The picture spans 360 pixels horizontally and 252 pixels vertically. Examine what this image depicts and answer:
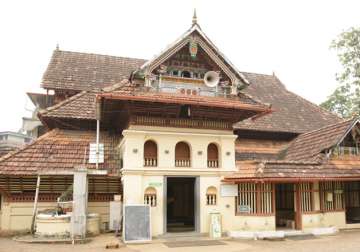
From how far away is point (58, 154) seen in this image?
15797mm

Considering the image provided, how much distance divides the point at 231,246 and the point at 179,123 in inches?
204

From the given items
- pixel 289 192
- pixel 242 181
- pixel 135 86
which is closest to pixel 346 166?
pixel 289 192

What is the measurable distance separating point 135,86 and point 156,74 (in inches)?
39.4

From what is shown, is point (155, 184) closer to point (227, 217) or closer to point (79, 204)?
point (79, 204)

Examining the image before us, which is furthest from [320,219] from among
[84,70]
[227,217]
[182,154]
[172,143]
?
[84,70]

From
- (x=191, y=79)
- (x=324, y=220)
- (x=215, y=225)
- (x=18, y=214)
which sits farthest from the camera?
(x=324, y=220)

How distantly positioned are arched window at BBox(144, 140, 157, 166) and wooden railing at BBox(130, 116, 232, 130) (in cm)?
83

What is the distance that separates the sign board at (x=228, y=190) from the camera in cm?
1470

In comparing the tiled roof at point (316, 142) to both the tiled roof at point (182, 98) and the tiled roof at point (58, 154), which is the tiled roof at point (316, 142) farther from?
the tiled roof at point (58, 154)

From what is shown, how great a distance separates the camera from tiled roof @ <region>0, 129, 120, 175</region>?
14812 millimetres

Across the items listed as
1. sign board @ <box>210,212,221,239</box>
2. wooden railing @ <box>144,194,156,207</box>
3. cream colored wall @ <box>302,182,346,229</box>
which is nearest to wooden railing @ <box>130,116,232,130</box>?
wooden railing @ <box>144,194,156,207</box>

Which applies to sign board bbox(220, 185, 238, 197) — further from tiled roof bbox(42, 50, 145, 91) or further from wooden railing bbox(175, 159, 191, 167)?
tiled roof bbox(42, 50, 145, 91)

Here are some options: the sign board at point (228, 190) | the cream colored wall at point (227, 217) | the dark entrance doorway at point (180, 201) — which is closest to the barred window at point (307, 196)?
the cream colored wall at point (227, 217)

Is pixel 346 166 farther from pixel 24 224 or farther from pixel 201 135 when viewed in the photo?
pixel 24 224
